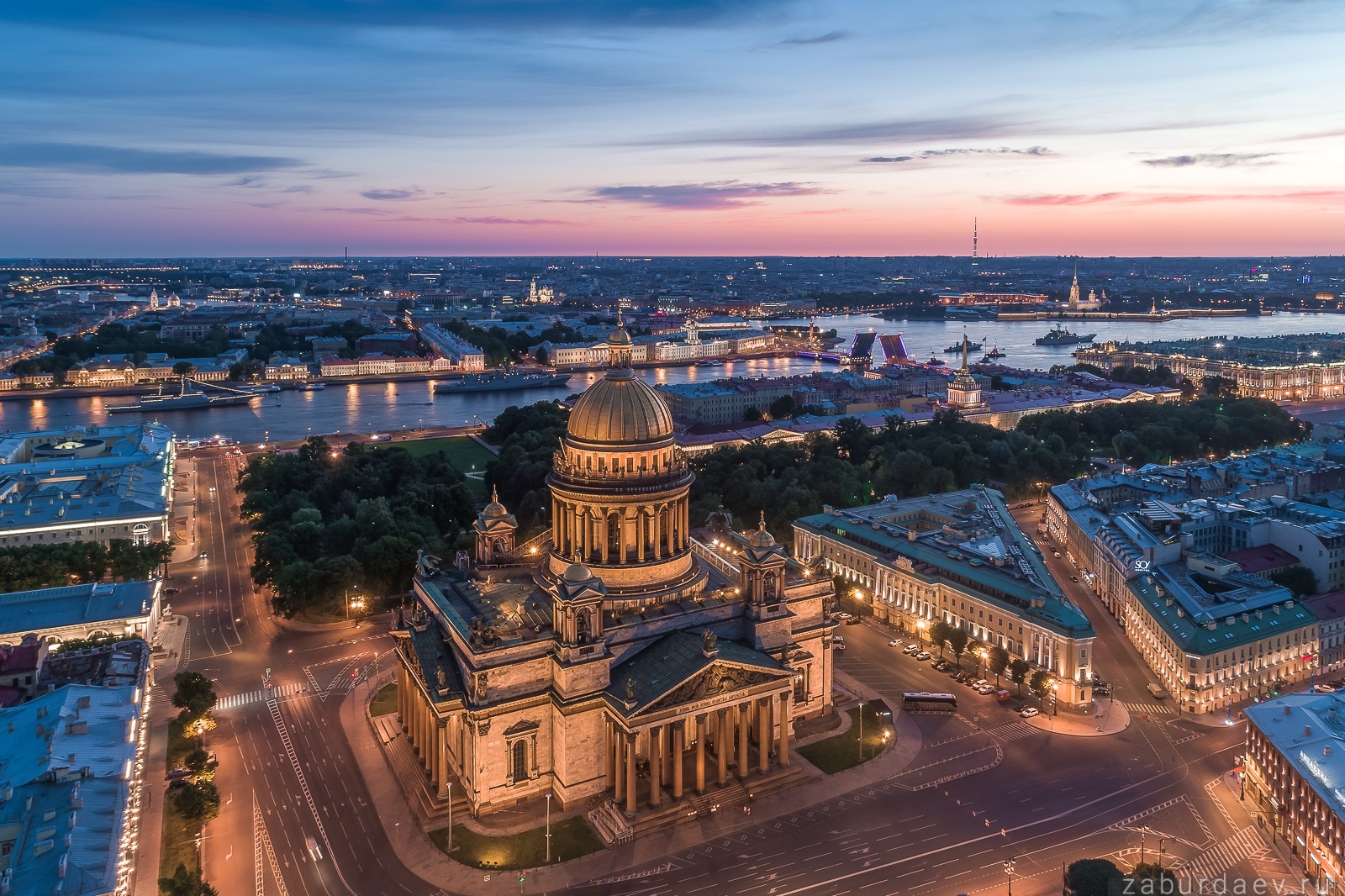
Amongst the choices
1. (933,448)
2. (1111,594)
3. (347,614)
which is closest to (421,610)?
(347,614)

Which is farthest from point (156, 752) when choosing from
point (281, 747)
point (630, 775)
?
point (630, 775)

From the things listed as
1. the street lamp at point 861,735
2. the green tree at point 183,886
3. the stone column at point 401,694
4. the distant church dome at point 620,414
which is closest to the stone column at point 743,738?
the street lamp at point 861,735

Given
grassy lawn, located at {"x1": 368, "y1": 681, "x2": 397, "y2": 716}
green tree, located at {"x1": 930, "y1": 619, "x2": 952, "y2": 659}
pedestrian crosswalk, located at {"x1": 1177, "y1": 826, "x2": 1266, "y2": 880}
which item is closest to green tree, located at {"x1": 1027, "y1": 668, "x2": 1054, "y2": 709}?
green tree, located at {"x1": 930, "y1": 619, "x2": 952, "y2": 659}

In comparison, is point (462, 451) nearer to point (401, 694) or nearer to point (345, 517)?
point (345, 517)

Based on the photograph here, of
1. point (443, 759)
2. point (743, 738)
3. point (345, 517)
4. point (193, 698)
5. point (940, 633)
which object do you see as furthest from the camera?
point (345, 517)

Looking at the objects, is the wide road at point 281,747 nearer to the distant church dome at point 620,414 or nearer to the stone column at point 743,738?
the stone column at point 743,738

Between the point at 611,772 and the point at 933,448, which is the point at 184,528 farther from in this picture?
the point at 933,448
